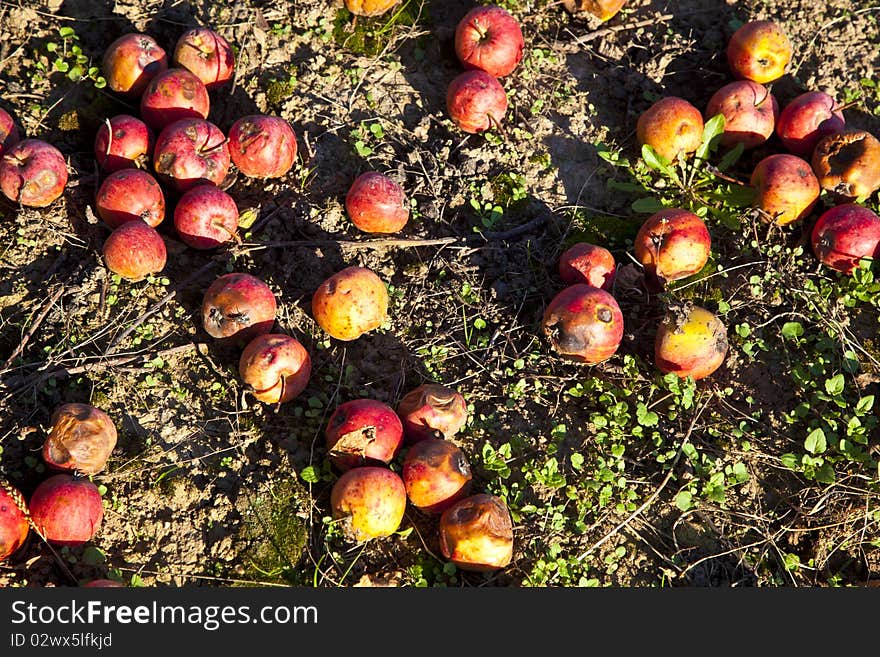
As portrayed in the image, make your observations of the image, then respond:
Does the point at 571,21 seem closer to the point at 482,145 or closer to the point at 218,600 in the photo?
the point at 482,145

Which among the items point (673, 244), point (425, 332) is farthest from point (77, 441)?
point (673, 244)

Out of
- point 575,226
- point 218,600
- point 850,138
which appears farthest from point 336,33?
point 218,600

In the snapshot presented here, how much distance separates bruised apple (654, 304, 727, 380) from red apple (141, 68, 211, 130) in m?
3.23

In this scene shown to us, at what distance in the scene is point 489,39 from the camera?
555cm

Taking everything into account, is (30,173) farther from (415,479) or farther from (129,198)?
(415,479)

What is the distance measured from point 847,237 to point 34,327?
4921mm

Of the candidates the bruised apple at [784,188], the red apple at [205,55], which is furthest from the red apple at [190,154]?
the bruised apple at [784,188]

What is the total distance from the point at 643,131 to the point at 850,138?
4.36 ft

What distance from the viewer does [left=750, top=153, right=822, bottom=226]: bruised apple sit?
511 cm

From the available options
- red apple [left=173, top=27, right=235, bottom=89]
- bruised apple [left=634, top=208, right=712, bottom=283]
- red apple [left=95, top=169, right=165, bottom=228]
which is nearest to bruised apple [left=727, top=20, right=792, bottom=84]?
bruised apple [left=634, top=208, right=712, bottom=283]

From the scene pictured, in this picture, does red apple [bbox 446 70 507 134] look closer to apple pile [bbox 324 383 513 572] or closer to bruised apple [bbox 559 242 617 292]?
bruised apple [bbox 559 242 617 292]

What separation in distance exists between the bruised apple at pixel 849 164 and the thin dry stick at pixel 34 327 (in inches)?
192

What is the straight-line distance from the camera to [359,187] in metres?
4.96

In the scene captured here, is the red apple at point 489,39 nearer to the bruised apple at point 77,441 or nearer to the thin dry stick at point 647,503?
the thin dry stick at point 647,503
